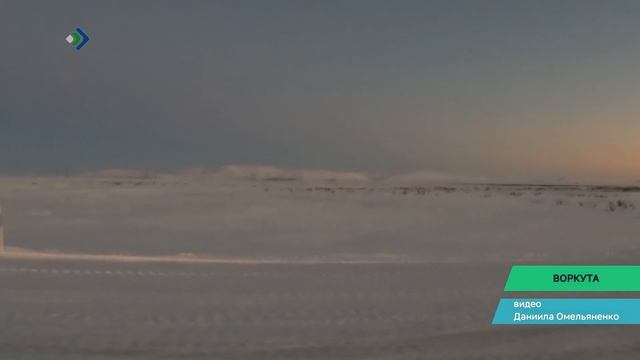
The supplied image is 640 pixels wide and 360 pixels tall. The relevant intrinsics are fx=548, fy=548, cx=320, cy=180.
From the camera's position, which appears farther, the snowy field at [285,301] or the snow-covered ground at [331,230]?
the snow-covered ground at [331,230]

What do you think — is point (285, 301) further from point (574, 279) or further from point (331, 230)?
point (331, 230)

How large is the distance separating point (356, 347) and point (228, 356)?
3.64 ft

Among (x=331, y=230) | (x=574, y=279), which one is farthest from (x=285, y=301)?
(x=331, y=230)

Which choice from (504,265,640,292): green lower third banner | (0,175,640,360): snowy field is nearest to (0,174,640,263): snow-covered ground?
(0,175,640,360): snowy field

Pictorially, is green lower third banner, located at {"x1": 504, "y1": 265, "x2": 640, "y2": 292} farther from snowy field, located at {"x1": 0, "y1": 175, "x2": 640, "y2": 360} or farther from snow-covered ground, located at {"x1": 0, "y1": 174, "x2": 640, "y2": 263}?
snow-covered ground, located at {"x1": 0, "y1": 174, "x2": 640, "y2": 263}

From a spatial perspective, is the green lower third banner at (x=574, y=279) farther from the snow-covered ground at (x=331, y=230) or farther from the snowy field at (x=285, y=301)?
the snow-covered ground at (x=331, y=230)

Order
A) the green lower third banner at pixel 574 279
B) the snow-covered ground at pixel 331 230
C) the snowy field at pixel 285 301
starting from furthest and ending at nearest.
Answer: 1. the snow-covered ground at pixel 331 230
2. the green lower third banner at pixel 574 279
3. the snowy field at pixel 285 301

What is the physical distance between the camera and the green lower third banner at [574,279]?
21.7 feet

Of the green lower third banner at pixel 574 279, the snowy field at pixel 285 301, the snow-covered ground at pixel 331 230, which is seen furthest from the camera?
the snow-covered ground at pixel 331 230

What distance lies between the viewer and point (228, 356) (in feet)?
15.0

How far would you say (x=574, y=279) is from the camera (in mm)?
6906

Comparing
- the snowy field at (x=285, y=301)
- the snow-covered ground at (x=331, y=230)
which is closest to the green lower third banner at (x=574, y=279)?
the snowy field at (x=285, y=301)

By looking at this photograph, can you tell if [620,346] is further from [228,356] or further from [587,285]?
[228,356]

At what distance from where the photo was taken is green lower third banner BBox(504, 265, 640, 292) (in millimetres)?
6621
